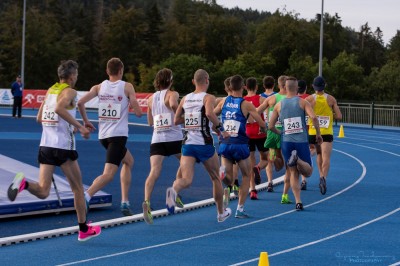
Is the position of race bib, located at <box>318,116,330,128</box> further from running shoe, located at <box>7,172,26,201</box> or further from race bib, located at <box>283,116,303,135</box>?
running shoe, located at <box>7,172,26,201</box>

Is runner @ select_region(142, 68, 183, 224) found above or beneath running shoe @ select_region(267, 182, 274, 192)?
above

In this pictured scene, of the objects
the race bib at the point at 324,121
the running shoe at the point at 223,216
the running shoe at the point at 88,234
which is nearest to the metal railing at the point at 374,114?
the race bib at the point at 324,121

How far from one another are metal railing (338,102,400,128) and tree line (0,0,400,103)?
24145 millimetres

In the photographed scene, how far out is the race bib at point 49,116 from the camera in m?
9.66

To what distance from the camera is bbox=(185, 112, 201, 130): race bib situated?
11.1 metres

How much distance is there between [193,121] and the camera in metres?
11.1

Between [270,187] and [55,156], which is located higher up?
[55,156]

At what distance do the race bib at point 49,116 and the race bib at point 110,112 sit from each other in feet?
4.42

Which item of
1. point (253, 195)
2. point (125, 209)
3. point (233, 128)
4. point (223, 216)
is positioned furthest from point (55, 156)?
point (253, 195)

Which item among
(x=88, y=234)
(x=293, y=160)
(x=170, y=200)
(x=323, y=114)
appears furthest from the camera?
(x=323, y=114)

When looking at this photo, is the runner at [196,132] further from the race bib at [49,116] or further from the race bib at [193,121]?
the race bib at [49,116]

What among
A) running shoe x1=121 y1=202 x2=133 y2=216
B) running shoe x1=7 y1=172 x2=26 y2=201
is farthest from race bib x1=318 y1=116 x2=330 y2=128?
running shoe x1=7 y1=172 x2=26 y2=201

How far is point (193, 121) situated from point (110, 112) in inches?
41.7

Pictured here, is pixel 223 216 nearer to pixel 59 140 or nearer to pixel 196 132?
pixel 196 132
